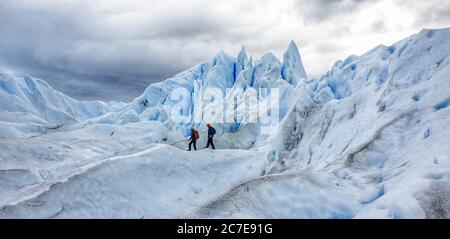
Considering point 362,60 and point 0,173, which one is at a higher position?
point 362,60

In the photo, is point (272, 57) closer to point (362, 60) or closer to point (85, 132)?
point (362, 60)

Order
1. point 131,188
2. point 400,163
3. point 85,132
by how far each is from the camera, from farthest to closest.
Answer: point 85,132, point 131,188, point 400,163

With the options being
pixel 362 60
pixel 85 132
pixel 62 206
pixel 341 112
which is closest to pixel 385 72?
pixel 341 112

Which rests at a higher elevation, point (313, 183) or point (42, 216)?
point (313, 183)

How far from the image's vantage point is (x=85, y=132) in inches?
1127

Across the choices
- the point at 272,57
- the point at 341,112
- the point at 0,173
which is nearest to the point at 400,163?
the point at 341,112

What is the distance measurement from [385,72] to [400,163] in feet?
34.2

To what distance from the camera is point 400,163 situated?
10117 millimetres

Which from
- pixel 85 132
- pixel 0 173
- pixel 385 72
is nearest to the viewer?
pixel 0 173

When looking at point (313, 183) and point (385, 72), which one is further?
point (385, 72)

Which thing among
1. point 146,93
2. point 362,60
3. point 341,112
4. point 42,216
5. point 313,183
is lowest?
point 42,216
